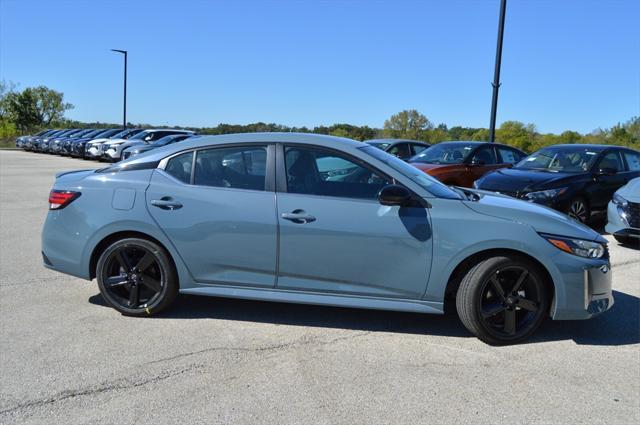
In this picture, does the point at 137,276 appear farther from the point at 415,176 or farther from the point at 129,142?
the point at 129,142

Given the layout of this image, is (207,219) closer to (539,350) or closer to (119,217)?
(119,217)

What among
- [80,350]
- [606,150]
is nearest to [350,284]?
[80,350]

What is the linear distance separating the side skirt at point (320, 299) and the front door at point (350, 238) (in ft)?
0.16

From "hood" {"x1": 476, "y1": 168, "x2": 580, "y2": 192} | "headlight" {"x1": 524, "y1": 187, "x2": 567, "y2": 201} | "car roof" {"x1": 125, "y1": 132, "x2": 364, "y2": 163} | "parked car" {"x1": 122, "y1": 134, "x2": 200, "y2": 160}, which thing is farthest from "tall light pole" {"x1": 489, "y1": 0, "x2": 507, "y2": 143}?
"parked car" {"x1": 122, "y1": 134, "x2": 200, "y2": 160}

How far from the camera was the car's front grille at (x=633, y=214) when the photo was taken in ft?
23.5

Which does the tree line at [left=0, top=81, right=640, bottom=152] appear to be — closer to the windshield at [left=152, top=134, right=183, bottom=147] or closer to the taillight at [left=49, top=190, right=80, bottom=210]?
the windshield at [left=152, top=134, right=183, bottom=147]

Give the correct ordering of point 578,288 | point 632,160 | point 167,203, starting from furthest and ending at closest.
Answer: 1. point 632,160
2. point 167,203
3. point 578,288

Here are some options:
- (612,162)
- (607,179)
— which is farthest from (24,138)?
(607,179)

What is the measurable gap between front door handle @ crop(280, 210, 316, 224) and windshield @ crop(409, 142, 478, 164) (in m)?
7.61

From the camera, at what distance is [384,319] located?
14.8 feet

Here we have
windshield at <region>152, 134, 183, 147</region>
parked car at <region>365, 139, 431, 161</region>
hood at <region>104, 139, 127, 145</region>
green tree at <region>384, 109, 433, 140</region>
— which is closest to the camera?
parked car at <region>365, 139, 431, 161</region>

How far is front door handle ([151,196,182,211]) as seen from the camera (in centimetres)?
425

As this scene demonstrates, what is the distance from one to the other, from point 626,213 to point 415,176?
4532mm

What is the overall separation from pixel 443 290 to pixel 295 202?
130cm
